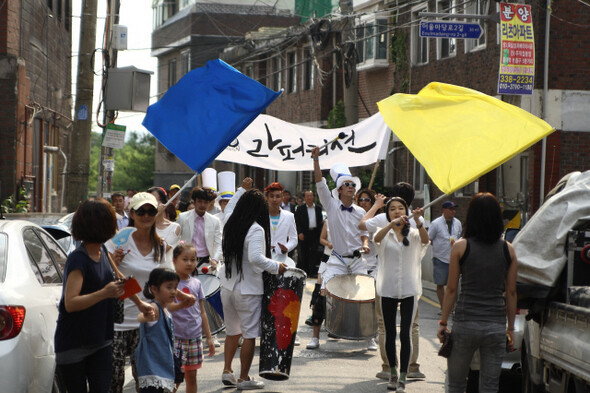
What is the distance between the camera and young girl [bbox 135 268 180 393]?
659 centimetres

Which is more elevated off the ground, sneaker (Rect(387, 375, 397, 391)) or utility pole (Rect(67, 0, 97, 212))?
utility pole (Rect(67, 0, 97, 212))

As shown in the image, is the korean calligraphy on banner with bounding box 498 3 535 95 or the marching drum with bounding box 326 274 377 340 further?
the korean calligraphy on banner with bounding box 498 3 535 95

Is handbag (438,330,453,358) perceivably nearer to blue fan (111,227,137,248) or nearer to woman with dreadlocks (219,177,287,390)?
woman with dreadlocks (219,177,287,390)

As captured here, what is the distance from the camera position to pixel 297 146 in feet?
53.2

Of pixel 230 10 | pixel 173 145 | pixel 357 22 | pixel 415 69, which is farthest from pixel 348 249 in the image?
pixel 230 10

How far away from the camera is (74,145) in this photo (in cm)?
1551

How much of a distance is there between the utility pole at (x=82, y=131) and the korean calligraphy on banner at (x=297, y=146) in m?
2.30

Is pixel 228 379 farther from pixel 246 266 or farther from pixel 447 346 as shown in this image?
pixel 447 346

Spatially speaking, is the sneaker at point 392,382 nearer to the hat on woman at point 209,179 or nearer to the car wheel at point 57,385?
the car wheel at point 57,385

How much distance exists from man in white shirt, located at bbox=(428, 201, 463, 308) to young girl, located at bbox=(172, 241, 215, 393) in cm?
751

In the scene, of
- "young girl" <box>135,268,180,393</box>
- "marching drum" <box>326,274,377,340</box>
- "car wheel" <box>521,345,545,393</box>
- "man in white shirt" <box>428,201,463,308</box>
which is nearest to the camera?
"young girl" <box>135,268,180,393</box>

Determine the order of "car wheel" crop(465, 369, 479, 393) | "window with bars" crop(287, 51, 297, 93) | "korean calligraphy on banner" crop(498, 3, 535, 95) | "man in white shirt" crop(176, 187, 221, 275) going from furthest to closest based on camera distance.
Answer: "window with bars" crop(287, 51, 297, 93), "korean calligraphy on banner" crop(498, 3, 535, 95), "man in white shirt" crop(176, 187, 221, 275), "car wheel" crop(465, 369, 479, 393)

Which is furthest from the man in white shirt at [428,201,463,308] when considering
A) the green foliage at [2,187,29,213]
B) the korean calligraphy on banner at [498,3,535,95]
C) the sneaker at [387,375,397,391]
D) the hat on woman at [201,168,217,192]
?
the green foliage at [2,187,29,213]

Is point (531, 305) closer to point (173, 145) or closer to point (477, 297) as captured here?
point (477, 297)
